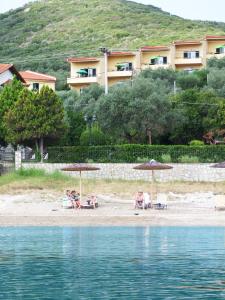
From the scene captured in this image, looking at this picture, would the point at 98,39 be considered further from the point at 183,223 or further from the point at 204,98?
the point at 183,223

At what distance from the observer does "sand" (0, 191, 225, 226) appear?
43.3 meters

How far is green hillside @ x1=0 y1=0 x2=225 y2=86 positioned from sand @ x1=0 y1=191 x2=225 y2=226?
6132 centimetres

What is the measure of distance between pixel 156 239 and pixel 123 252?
4.53 metres

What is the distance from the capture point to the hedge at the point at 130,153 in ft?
184

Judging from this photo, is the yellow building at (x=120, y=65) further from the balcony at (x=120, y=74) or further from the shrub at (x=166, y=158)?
the shrub at (x=166, y=158)

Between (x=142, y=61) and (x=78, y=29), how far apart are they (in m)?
59.2

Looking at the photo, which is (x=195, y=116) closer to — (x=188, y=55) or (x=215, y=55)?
(x=215, y=55)

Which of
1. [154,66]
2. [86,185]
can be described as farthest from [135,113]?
[154,66]

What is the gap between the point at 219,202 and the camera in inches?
→ 1905

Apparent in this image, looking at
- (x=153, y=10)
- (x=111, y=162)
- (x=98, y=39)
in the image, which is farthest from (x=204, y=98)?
(x=153, y=10)

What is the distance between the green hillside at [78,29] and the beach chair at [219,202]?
6268 cm

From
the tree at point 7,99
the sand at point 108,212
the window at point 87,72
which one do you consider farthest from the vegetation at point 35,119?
the window at point 87,72

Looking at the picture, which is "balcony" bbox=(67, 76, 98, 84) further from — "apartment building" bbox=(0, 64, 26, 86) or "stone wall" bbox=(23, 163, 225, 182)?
"stone wall" bbox=(23, 163, 225, 182)

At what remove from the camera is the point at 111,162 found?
56781 millimetres
